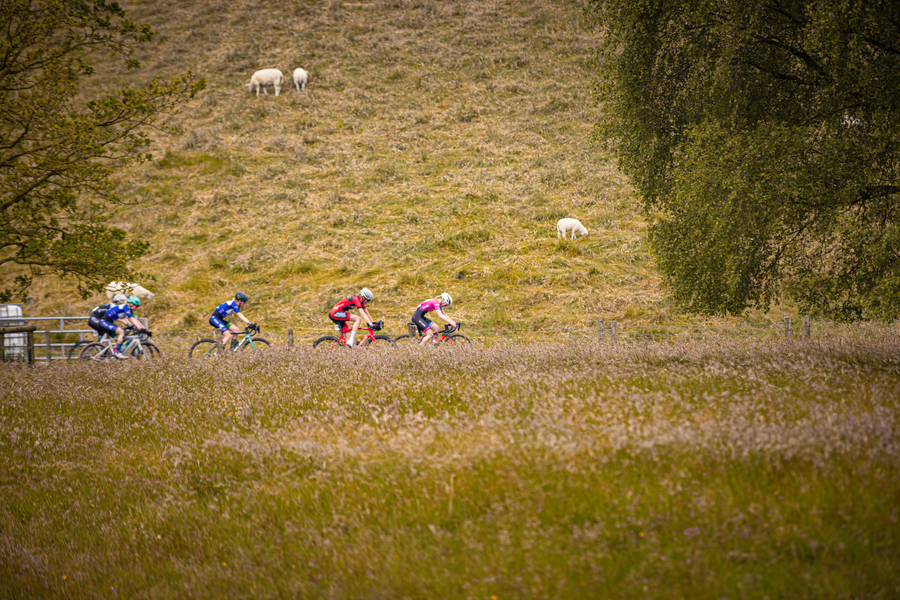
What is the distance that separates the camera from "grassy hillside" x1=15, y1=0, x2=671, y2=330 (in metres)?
22.4

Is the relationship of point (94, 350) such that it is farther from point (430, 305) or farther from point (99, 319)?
point (430, 305)

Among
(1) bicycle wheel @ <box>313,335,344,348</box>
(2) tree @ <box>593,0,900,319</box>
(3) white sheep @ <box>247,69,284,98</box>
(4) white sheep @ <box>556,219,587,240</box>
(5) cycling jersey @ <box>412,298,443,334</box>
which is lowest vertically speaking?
(1) bicycle wheel @ <box>313,335,344,348</box>

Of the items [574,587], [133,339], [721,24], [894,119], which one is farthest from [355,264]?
[574,587]

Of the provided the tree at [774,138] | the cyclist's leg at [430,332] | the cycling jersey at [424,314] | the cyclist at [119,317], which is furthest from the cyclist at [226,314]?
the tree at [774,138]

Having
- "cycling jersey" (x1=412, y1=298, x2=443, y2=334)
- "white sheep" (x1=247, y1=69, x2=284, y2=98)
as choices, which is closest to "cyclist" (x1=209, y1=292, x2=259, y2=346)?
"cycling jersey" (x1=412, y1=298, x2=443, y2=334)

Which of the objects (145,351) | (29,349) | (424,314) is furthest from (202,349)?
Result: (424,314)

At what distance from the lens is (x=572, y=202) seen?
27922 mm

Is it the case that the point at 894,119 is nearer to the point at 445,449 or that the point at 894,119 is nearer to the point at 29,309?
the point at 445,449

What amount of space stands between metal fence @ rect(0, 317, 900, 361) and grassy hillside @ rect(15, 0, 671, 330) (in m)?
1.24

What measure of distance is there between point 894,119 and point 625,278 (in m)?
13.2

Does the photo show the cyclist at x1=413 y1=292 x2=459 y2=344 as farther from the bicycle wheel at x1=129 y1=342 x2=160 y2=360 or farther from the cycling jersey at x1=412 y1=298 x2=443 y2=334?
the bicycle wheel at x1=129 y1=342 x2=160 y2=360

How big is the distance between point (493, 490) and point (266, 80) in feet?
152

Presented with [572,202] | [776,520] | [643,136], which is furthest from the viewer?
[572,202]

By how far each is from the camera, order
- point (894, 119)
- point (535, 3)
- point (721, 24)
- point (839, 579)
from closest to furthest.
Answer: point (839, 579) < point (894, 119) < point (721, 24) < point (535, 3)
